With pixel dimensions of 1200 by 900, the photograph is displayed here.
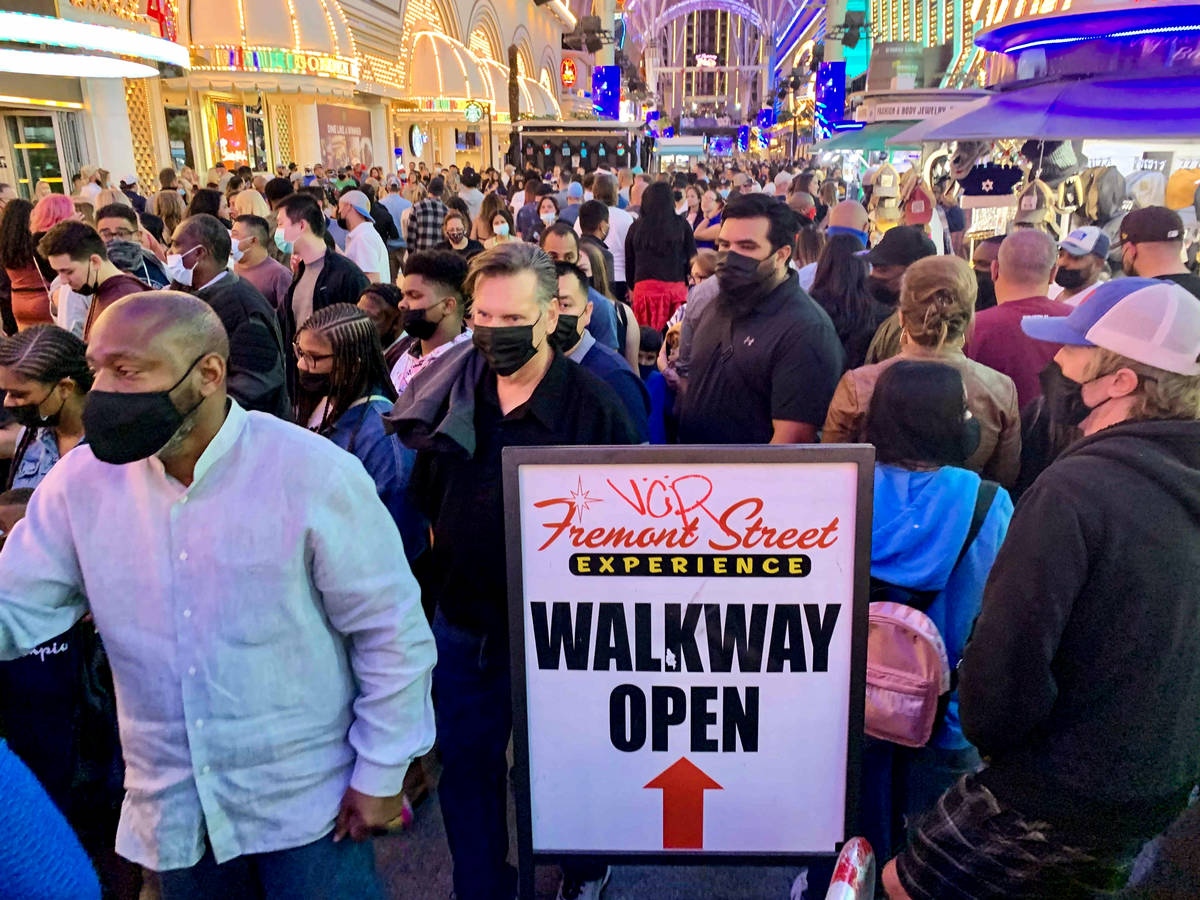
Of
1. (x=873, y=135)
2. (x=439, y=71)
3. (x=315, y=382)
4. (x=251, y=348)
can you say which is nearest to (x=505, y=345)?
(x=315, y=382)

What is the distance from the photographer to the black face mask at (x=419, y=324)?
3777 millimetres

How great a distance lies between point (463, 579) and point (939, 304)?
76.2 inches

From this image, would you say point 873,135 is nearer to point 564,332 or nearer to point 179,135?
point 564,332

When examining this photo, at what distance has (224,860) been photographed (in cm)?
188

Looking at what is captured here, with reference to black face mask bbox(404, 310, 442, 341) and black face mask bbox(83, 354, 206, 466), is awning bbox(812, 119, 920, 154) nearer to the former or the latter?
black face mask bbox(404, 310, 442, 341)

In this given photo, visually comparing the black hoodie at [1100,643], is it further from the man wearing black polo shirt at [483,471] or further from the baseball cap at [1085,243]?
the baseball cap at [1085,243]

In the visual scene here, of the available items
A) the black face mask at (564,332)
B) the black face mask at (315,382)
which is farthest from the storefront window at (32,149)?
the black face mask at (564,332)

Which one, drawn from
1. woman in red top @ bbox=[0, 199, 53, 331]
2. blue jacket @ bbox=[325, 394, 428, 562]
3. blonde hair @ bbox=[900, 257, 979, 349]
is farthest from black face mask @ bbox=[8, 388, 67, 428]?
woman in red top @ bbox=[0, 199, 53, 331]

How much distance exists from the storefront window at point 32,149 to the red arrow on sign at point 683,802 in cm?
2008

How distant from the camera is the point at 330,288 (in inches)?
216

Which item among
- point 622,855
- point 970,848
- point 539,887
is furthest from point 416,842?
point 970,848

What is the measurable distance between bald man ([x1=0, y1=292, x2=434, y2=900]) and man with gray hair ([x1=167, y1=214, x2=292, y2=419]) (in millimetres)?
1760

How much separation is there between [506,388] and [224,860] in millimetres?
1386

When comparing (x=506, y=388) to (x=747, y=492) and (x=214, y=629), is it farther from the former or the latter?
(x=214, y=629)
